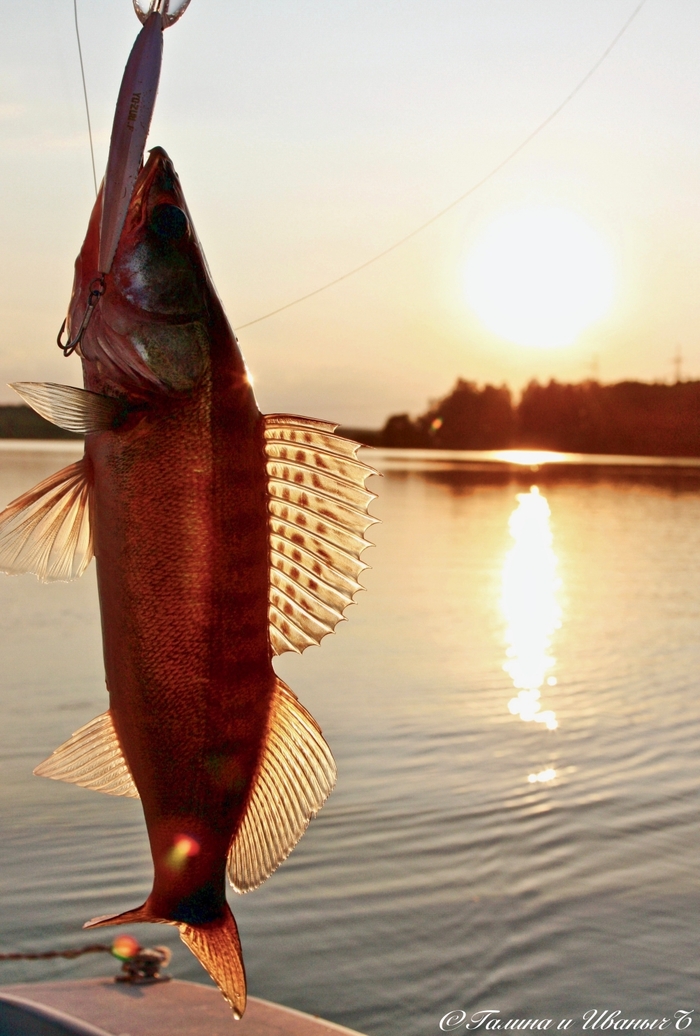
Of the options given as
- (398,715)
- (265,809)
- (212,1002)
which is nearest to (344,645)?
(398,715)

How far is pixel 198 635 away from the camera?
190 cm

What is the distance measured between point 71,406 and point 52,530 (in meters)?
0.28

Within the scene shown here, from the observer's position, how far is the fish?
1914 mm

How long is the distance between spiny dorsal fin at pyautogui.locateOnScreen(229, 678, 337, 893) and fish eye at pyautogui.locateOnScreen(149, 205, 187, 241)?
0.90m

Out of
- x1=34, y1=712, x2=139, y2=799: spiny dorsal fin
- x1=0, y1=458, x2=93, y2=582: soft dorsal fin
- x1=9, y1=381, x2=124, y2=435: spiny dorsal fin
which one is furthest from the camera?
x1=34, y1=712, x2=139, y2=799: spiny dorsal fin

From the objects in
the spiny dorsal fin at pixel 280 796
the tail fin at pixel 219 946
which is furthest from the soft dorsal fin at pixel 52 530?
the tail fin at pixel 219 946

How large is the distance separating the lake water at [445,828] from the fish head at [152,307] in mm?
4373

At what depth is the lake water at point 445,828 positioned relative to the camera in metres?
5.71

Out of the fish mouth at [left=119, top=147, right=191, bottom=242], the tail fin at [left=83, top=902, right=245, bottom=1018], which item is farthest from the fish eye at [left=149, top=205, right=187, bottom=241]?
the tail fin at [left=83, top=902, right=245, bottom=1018]

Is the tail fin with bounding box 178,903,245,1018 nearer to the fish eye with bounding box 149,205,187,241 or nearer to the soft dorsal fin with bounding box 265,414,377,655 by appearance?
the soft dorsal fin with bounding box 265,414,377,655

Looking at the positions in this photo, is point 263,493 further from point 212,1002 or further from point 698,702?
point 698,702

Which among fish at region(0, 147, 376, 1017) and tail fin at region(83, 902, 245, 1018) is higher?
fish at region(0, 147, 376, 1017)

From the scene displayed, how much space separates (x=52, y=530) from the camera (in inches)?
80.0

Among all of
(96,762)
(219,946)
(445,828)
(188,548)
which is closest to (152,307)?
(188,548)
